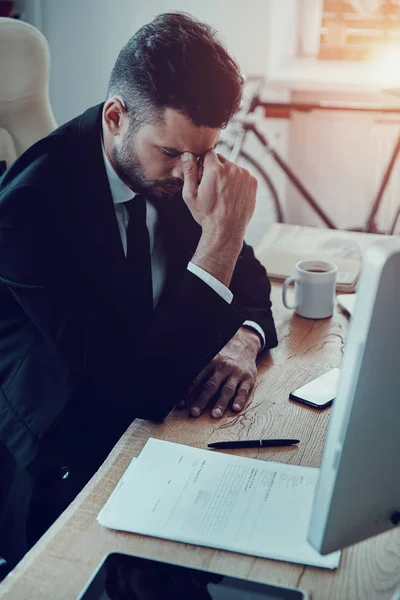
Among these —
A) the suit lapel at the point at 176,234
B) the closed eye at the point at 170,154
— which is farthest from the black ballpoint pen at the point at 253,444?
the closed eye at the point at 170,154

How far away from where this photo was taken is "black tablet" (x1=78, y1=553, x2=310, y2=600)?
710mm

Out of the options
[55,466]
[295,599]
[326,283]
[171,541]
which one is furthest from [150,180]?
[295,599]

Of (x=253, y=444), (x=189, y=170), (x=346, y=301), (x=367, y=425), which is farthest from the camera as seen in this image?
(x=346, y=301)

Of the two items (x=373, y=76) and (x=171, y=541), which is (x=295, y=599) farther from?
(x=373, y=76)

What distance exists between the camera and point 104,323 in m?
1.15

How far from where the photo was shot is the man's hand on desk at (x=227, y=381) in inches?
42.9

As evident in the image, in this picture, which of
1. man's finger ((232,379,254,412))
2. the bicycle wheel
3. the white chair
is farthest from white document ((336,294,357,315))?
the bicycle wheel

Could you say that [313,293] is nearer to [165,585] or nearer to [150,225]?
[150,225]

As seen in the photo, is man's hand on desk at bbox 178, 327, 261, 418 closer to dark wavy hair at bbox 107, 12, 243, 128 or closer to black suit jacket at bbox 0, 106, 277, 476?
black suit jacket at bbox 0, 106, 277, 476

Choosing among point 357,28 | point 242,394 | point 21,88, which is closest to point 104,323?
point 242,394

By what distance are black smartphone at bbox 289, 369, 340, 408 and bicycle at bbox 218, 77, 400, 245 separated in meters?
1.83

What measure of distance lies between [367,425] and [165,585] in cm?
30

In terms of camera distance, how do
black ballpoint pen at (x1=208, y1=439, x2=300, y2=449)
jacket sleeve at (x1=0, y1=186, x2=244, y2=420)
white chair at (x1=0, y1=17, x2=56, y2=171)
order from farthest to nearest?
white chair at (x1=0, y1=17, x2=56, y2=171), jacket sleeve at (x1=0, y1=186, x2=244, y2=420), black ballpoint pen at (x1=208, y1=439, x2=300, y2=449)

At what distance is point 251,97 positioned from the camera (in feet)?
9.38
